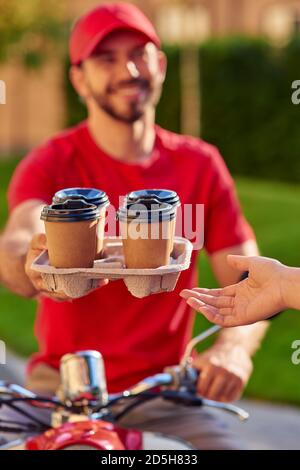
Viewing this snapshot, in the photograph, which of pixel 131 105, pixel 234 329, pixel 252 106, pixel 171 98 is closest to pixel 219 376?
pixel 234 329

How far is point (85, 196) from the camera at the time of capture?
69.3 inches

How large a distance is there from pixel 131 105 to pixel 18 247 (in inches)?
16.9

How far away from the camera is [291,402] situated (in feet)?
18.4

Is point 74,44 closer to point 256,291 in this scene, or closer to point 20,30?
point 256,291

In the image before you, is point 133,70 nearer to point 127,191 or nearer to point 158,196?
point 127,191

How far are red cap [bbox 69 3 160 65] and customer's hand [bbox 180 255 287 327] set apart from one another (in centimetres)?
93

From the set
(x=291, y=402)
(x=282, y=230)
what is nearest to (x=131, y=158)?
(x=291, y=402)

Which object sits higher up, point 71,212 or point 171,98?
point 71,212

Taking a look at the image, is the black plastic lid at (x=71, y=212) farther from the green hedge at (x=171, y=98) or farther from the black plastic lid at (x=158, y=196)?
the green hedge at (x=171, y=98)

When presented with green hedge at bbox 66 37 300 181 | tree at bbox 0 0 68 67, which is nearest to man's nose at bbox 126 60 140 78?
tree at bbox 0 0 68 67

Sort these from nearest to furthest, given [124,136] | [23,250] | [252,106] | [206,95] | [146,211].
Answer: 1. [146,211]
2. [23,250]
3. [124,136]
4. [252,106]
5. [206,95]

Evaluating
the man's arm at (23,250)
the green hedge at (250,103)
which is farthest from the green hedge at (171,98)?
the man's arm at (23,250)

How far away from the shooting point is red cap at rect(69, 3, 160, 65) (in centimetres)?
250

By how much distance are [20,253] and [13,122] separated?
18.2 m
